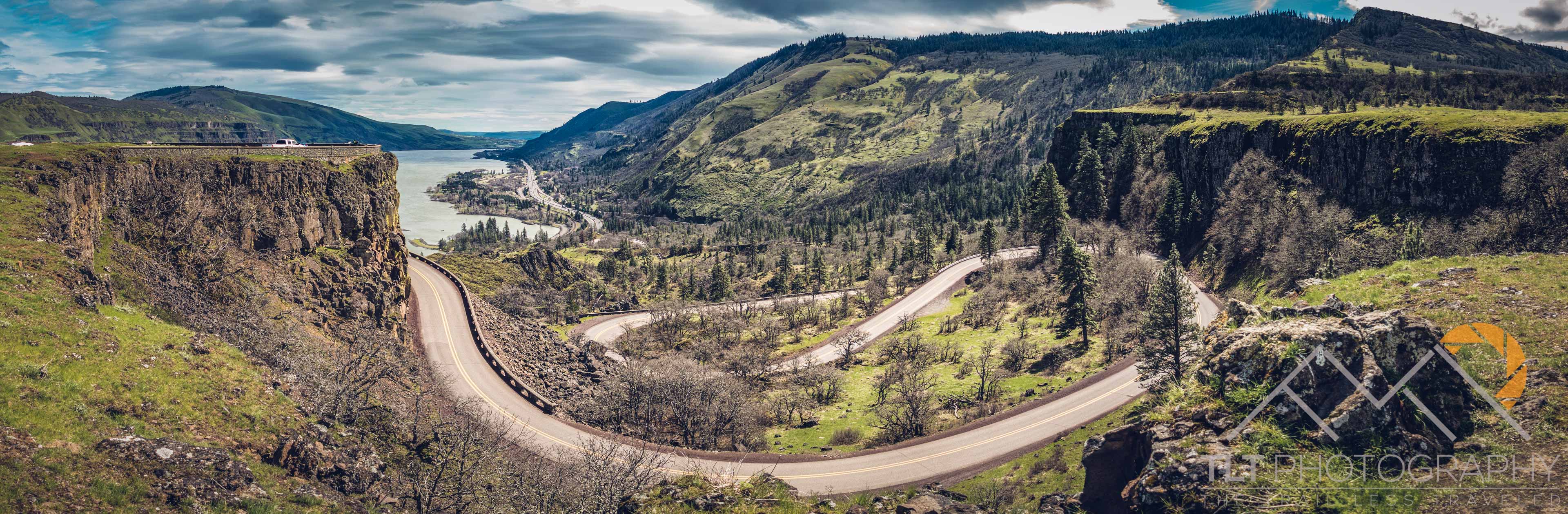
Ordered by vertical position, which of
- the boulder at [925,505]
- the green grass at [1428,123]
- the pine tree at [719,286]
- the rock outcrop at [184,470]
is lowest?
the pine tree at [719,286]

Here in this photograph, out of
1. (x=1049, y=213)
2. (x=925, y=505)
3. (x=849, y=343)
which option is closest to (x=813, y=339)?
(x=849, y=343)

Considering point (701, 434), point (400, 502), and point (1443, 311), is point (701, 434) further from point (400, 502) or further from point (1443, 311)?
point (1443, 311)

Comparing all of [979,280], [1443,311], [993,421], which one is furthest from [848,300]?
[1443,311]

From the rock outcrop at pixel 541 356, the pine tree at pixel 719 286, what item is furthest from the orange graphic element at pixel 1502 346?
the pine tree at pixel 719 286

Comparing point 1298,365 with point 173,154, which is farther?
point 173,154

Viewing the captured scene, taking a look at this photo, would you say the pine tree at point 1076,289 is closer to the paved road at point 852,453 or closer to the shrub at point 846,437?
the paved road at point 852,453

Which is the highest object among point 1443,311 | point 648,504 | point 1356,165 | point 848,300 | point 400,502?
point 1356,165
